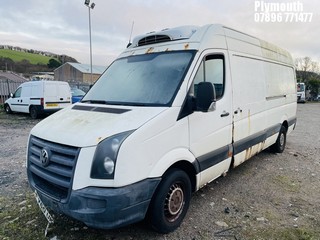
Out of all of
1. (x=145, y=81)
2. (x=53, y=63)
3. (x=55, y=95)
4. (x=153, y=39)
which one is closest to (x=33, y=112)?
(x=55, y=95)

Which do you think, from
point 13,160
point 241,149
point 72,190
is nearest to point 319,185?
point 241,149

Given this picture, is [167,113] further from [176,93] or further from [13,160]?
[13,160]

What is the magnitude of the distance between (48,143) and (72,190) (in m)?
0.67

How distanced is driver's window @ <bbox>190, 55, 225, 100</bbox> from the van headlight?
130cm

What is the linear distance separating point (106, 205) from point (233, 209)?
2196mm

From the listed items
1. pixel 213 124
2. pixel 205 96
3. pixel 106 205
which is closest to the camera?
pixel 106 205

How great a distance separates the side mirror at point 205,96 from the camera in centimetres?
315

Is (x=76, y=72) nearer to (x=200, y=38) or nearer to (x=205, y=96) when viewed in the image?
(x=200, y=38)

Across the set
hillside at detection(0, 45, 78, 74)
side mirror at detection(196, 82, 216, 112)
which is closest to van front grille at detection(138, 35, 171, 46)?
side mirror at detection(196, 82, 216, 112)

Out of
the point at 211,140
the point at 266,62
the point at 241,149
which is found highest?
the point at 266,62

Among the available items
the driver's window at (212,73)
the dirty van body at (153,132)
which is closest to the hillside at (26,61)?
the dirty van body at (153,132)

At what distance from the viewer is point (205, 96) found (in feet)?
10.4

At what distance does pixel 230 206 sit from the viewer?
4.09 meters

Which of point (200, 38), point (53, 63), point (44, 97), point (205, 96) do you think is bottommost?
point (205, 96)
